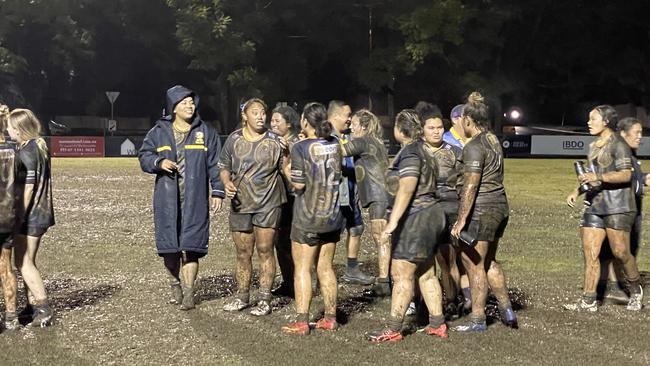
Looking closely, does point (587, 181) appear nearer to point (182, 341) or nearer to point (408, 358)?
point (408, 358)

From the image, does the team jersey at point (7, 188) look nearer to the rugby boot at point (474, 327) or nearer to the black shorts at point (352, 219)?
the black shorts at point (352, 219)

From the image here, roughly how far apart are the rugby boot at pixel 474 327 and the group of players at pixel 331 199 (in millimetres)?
13

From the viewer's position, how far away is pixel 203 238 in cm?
888

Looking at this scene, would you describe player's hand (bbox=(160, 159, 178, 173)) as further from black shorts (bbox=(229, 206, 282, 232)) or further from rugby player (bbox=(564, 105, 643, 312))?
rugby player (bbox=(564, 105, 643, 312))

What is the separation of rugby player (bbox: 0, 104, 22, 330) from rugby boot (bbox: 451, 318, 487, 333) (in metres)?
3.89

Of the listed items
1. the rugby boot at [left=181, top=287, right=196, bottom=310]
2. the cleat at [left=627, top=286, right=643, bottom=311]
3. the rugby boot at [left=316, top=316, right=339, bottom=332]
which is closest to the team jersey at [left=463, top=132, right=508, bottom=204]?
the rugby boot at [left=316, top=316, right=339, bottom=332]

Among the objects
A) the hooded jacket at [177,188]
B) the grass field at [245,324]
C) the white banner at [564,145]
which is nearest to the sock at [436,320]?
the grass field at [245,324]

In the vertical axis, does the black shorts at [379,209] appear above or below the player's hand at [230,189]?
below

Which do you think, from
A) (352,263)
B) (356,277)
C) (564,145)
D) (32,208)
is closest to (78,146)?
(564,145)

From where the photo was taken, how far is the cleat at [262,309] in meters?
8.66

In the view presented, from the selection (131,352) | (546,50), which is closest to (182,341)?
(131,352)

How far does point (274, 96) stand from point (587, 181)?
1768 inches

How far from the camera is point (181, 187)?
890 cm

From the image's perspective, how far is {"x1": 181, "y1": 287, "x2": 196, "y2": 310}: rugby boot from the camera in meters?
8.83
